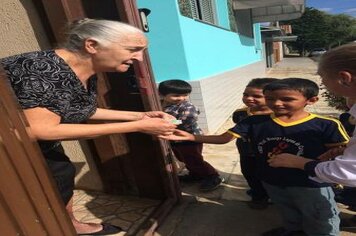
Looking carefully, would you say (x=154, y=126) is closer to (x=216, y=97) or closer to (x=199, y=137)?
(x=199, y=137)

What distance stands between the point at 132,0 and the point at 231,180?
7.48 ft

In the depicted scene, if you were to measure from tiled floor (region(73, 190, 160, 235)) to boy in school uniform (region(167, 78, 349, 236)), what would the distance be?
133 centimetres

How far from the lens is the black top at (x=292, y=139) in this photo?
217 centimetres

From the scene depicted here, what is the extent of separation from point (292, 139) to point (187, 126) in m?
1.47

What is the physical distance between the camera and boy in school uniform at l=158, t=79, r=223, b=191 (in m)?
3.54

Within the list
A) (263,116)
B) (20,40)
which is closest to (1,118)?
(263,116)

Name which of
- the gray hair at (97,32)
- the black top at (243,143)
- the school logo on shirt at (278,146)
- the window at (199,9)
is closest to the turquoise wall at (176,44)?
the window at (199,9)

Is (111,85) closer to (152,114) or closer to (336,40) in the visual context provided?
(152,114)

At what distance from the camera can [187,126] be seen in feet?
11.6

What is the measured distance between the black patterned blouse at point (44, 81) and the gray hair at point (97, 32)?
0.15 m

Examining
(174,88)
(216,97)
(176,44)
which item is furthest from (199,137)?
(216,97)

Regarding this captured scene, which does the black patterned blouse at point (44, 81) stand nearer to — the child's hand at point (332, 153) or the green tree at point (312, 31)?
the child's hand at point (332, 153)

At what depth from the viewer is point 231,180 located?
388 cm

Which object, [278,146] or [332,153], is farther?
[278,146]
